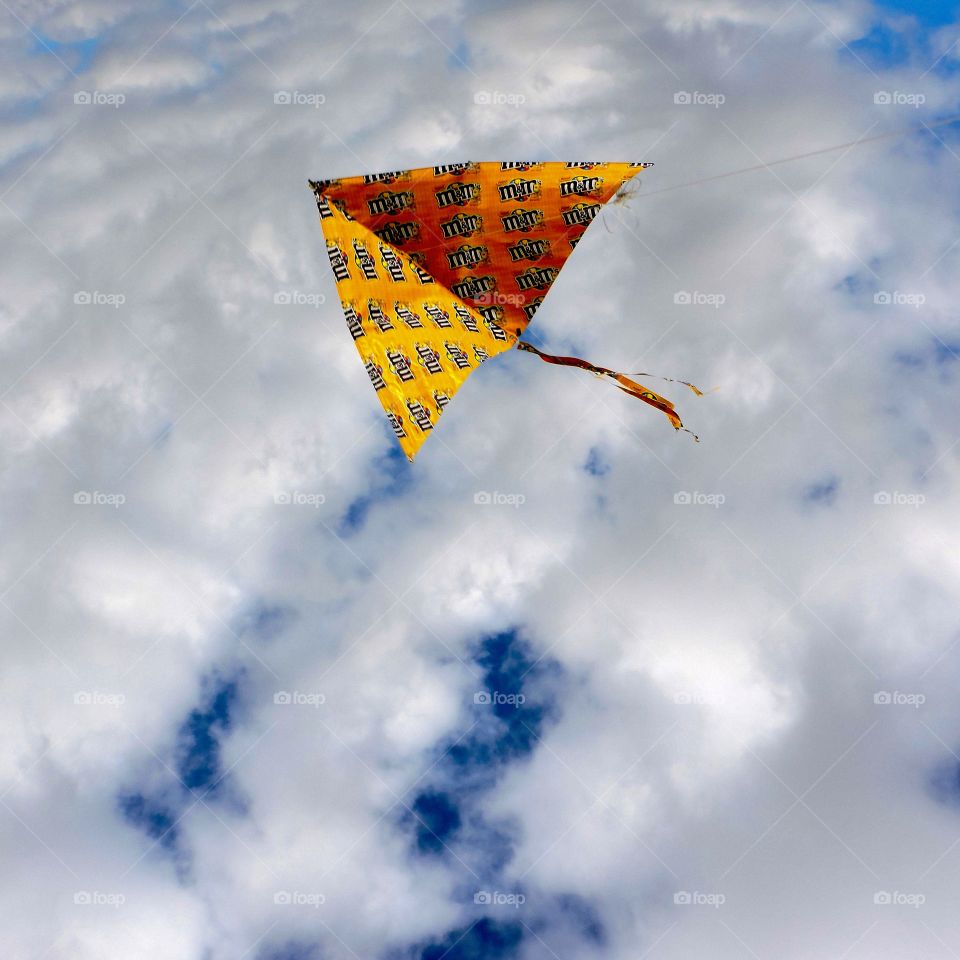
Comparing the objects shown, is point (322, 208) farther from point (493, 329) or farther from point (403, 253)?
point (493, 329)

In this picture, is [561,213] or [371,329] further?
[561,213]

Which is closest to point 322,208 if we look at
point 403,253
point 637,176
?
point 403,253

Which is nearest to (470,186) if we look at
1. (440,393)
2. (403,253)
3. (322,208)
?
(403,253)

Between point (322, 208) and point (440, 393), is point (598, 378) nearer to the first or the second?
point (440, 393)

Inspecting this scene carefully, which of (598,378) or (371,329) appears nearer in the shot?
(371,329)

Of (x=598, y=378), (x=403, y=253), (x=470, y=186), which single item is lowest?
(x=598, y=378)

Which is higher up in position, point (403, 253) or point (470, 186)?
point (470, 186)
